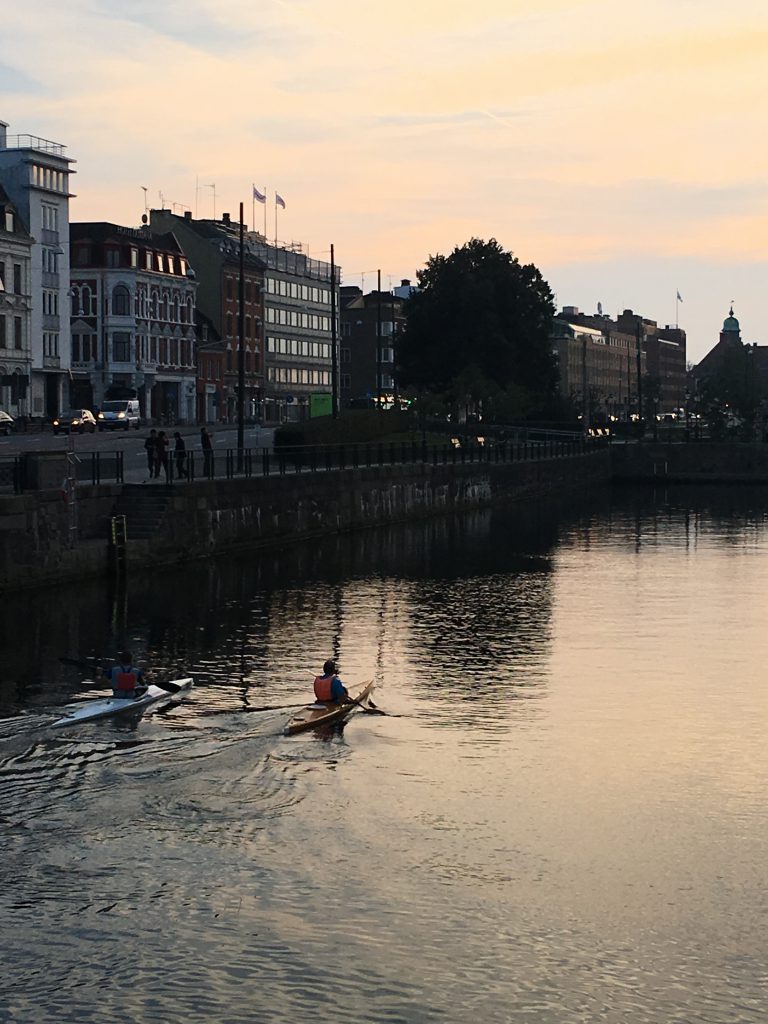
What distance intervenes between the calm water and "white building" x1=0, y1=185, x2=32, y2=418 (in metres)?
61.7

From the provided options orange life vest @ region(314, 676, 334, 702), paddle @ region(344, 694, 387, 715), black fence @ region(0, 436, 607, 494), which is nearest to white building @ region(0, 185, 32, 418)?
black fence @ region(0, 436, 607, 494)

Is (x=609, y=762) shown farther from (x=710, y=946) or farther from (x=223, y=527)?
(x=223, y=527)

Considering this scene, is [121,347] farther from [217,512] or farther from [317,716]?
[317,716]

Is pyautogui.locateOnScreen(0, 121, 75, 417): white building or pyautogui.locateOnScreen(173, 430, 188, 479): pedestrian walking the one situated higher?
pyautogui.locateOnScreen(0, 121, 75, 417): white building

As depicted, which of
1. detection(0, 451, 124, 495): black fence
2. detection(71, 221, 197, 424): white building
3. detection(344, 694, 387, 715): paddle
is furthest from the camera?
detection(71, 221, 197, 424): white building

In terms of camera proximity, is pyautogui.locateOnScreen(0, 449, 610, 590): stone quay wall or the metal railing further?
the metal railing

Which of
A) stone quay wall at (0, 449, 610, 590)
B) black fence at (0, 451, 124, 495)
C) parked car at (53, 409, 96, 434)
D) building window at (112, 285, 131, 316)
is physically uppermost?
building window at (112, 285, 131, 316)

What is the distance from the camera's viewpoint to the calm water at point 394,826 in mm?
18266

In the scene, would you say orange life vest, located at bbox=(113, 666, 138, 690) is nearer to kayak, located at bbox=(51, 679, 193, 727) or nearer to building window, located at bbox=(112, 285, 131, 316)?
kayak, located at bbox=(51, 679, 193, 727)

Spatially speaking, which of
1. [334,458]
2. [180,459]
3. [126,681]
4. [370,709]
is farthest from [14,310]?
[370,709]

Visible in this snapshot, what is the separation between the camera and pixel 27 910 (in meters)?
20.2

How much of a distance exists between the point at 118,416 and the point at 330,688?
68.7 meters

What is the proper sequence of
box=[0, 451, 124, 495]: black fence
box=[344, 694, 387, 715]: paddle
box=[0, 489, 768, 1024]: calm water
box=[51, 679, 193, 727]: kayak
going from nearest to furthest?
box=[0, 489, 768, 1024]: calm water
box=[51, 679, 193, 727]: kayak
box=[344, 694, 387, 715]: paddle
box=[0, 451, 124, 495]: black fence

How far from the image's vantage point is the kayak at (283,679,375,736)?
29859mm
